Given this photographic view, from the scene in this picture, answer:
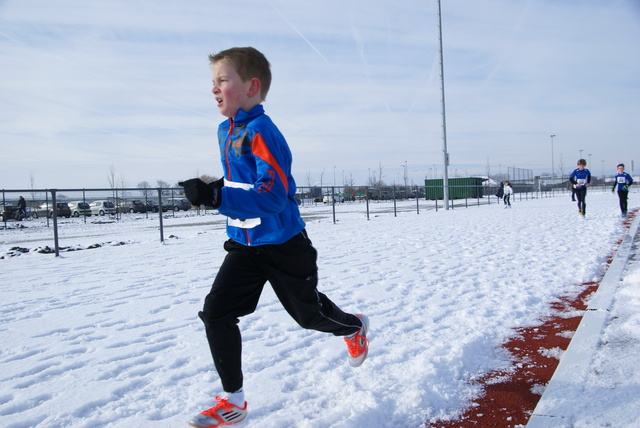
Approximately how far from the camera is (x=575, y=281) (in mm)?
5395

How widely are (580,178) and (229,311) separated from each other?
14.8m

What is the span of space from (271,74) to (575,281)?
4.61 m

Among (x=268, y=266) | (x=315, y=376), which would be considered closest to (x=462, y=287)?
(x=315, y=376)

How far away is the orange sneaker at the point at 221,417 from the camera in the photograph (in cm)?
210

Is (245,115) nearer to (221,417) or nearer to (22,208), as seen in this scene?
(221,417)

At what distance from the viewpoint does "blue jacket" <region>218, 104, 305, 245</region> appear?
6.37 ft

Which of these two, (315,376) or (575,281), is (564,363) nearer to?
(315,376)

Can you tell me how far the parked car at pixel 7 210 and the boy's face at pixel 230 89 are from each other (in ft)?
63.2

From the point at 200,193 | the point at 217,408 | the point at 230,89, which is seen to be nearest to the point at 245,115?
the point at 230,89

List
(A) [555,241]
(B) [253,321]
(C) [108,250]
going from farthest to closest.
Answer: (C) [108,250], (A) [555,241], (B) [253,321]

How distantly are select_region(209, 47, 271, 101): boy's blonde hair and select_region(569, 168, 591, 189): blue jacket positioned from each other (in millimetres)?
14543

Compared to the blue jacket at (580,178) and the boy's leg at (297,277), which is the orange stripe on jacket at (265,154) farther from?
the blue jacket at (580,178)

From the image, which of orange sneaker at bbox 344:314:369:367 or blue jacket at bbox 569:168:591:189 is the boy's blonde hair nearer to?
orange sneaker at bbox 344:314:369:367

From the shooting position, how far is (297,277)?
228 centimetres
